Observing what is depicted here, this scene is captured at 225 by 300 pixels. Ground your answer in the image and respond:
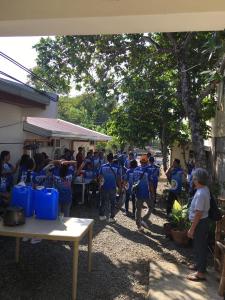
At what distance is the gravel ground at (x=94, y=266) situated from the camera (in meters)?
5.18

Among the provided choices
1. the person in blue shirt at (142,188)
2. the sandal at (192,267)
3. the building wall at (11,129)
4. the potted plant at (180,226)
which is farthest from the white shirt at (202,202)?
the building wall at (11,129)

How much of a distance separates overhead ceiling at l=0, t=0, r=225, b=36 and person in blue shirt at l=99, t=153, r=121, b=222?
6.10 meters

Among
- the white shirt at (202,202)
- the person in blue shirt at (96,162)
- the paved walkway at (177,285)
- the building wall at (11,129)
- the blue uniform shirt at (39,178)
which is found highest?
the building wall at (11,129)

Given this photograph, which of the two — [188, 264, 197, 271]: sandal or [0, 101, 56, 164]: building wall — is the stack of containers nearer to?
[188, 264, 197, 271]: sandal

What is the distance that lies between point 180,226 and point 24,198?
4.12m

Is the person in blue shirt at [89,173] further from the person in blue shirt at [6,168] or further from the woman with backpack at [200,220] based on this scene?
the woman with backpack at [200,220]

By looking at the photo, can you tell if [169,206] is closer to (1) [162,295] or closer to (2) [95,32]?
(1) [162,295]

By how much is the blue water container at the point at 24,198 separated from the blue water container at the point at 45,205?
2.8 inches

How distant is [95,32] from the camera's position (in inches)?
155

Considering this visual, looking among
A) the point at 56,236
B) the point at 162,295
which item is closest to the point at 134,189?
the point at 162,295

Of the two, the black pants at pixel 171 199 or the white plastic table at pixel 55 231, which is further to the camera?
the black pants at pixel 171 199

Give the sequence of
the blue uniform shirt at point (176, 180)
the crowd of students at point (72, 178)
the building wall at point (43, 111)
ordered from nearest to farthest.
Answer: the crowd of students at point (72, 178), the building wall at point (43, 111), the blue uniform shirt at point (176, 180)

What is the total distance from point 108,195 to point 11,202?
4.67m

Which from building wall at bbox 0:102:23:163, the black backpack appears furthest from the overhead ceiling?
building wall at bbox 0:102:23:163
